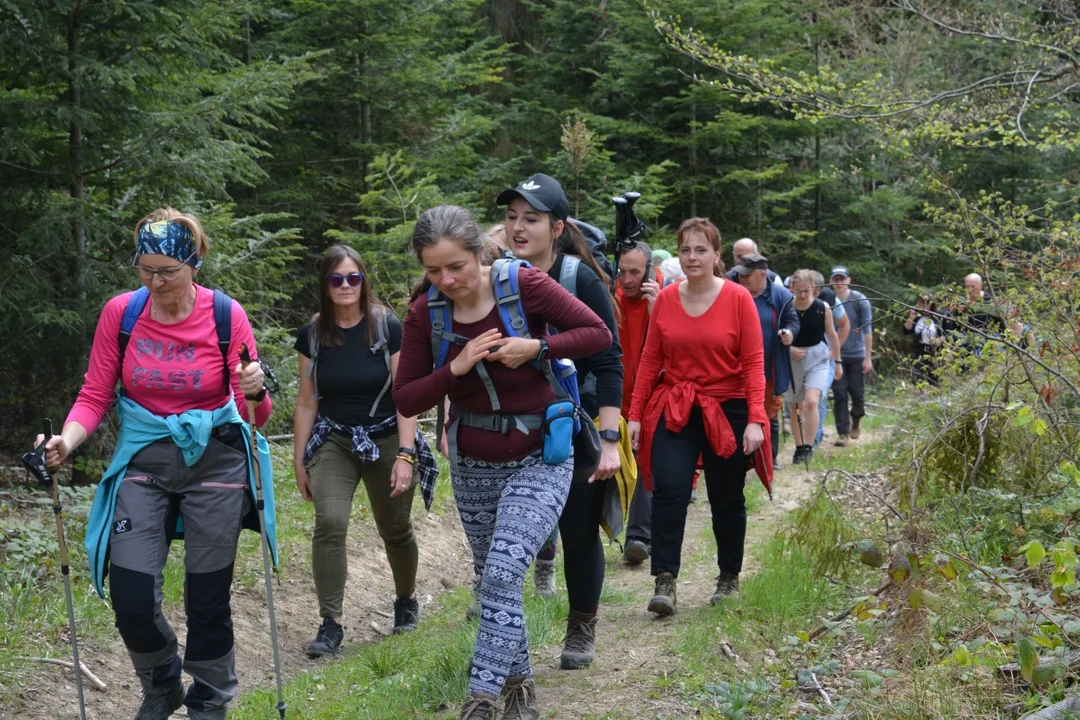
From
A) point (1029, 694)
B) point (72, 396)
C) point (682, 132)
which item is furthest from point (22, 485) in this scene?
point (682, 132)

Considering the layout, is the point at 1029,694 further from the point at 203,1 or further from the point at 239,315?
the point at 203,1

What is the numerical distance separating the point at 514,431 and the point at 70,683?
2877 millimetres

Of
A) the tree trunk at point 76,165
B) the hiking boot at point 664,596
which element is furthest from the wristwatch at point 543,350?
the tree trunk at point 76,165

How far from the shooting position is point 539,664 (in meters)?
5.61

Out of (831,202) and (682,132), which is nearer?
(682,132)

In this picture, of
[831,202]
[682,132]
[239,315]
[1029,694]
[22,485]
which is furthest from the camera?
[831,202]

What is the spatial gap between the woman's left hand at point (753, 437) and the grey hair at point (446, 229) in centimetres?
238

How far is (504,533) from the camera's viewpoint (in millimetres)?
4367

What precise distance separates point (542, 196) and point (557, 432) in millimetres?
1397

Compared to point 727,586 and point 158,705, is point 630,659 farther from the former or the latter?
point 158,705

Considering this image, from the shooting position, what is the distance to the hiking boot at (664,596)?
6324mm

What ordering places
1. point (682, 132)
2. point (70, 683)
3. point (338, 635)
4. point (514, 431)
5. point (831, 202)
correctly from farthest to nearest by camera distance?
1. point (831, 202)
2. point (682, 132)
3. point (338, 635)
4. point (70, 683)
5. point (514, 431)

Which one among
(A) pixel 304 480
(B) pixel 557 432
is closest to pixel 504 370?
(B) pixel 557 432

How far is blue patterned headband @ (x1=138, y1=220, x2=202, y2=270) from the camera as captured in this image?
4.75m
